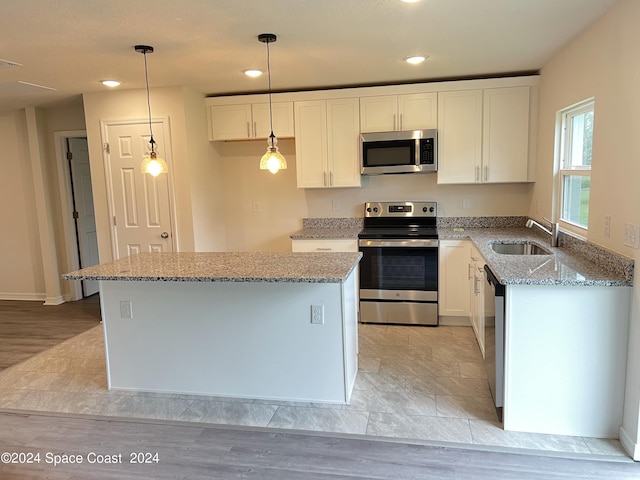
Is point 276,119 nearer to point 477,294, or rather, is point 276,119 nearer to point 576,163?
point 477,294

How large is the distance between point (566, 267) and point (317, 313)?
4.85ft

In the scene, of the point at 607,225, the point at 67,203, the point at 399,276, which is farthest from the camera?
the point at 67,203

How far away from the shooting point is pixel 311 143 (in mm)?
4539

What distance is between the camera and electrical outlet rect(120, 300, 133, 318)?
3.04 metres

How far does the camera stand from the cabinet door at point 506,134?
411 centimetres

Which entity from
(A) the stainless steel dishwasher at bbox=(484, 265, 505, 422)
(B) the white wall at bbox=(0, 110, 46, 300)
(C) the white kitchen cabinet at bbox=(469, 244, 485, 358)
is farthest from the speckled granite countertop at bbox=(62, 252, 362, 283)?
(B) the white wall at bbox=(0, 110, 46, 300)

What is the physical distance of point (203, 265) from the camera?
2.96 m

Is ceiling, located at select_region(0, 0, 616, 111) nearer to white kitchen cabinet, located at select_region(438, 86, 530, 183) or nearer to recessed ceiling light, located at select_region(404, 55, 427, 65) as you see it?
recessed ceiling light, located at select_region(404, 55, 427, 65)

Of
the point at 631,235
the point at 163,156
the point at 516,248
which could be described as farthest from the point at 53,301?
the point at 631,235

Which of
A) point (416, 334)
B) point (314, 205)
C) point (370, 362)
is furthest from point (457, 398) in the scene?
point (314, 205)

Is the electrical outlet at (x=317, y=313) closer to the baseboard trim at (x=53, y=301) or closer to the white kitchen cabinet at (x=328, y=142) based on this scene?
the white kitchen cabinet at (x=328, y=142)

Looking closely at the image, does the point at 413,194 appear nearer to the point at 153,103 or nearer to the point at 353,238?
the point at 353,238

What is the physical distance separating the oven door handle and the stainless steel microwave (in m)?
0.69

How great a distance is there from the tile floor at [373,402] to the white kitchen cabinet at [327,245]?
964 millimetres
